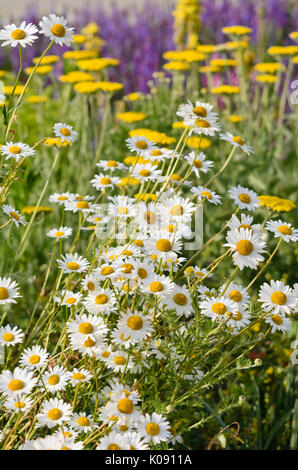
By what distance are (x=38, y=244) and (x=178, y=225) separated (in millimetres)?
1351

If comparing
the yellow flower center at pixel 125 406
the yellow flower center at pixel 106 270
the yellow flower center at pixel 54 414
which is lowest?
the yellow flower center at pixel 54 414

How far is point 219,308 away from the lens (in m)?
1.30

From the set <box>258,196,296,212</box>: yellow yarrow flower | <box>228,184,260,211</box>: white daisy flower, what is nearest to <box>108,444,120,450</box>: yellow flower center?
<box>228,184,260,211</box>: white daisy flower

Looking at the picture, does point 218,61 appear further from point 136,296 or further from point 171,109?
point 136,296

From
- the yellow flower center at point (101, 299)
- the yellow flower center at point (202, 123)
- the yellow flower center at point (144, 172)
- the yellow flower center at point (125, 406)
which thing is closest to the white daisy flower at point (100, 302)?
the yellow flower center at point (101, 299)

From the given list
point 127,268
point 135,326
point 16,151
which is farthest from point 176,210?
point 16,151

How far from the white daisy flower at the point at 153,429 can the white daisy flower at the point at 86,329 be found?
217 mm

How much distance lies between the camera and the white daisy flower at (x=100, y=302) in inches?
52.2

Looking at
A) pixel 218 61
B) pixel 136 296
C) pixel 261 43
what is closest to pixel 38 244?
pixel 136 296

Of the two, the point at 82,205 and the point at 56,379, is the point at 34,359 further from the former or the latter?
the point at 82,205

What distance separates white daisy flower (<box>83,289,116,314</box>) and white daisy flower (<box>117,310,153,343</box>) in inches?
1.8

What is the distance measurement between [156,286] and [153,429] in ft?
1.01

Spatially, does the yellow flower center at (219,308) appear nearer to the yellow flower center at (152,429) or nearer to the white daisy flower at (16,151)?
the yellow flower center at (152,429)

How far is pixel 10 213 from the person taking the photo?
1540 mm
